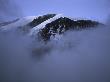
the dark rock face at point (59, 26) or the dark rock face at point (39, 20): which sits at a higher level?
the dark rock face at point (39, 20)

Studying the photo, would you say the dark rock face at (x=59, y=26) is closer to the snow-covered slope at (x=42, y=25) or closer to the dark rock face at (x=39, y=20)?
the snow-covered slope at (x=42, y=25)

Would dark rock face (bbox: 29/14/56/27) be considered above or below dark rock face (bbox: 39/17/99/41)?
above

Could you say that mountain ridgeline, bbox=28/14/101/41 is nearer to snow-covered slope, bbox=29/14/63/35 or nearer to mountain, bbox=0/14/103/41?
mountain, bbox=0/14/103/41

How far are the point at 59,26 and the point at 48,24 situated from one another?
22.7 ft

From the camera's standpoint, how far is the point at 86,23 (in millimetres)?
123188

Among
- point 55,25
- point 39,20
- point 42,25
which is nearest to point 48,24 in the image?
point 42,25

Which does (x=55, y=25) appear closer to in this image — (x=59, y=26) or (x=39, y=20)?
(x=59, y=26)

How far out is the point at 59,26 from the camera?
12031cm

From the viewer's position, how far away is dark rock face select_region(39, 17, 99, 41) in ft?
388

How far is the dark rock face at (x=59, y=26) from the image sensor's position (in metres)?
118

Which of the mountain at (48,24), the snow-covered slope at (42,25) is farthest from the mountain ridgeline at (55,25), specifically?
the snow-covered slope at (42,25)

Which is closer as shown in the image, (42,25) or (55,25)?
(42,25)

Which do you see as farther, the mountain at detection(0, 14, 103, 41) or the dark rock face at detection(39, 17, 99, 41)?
the dark rock face at detection(39, 17, 99, 41)

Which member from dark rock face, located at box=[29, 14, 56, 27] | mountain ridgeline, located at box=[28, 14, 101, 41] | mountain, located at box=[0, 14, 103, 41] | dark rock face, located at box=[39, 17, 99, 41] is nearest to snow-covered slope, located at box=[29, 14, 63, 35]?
mountain, located at box=[0, 14, 103, 41]
